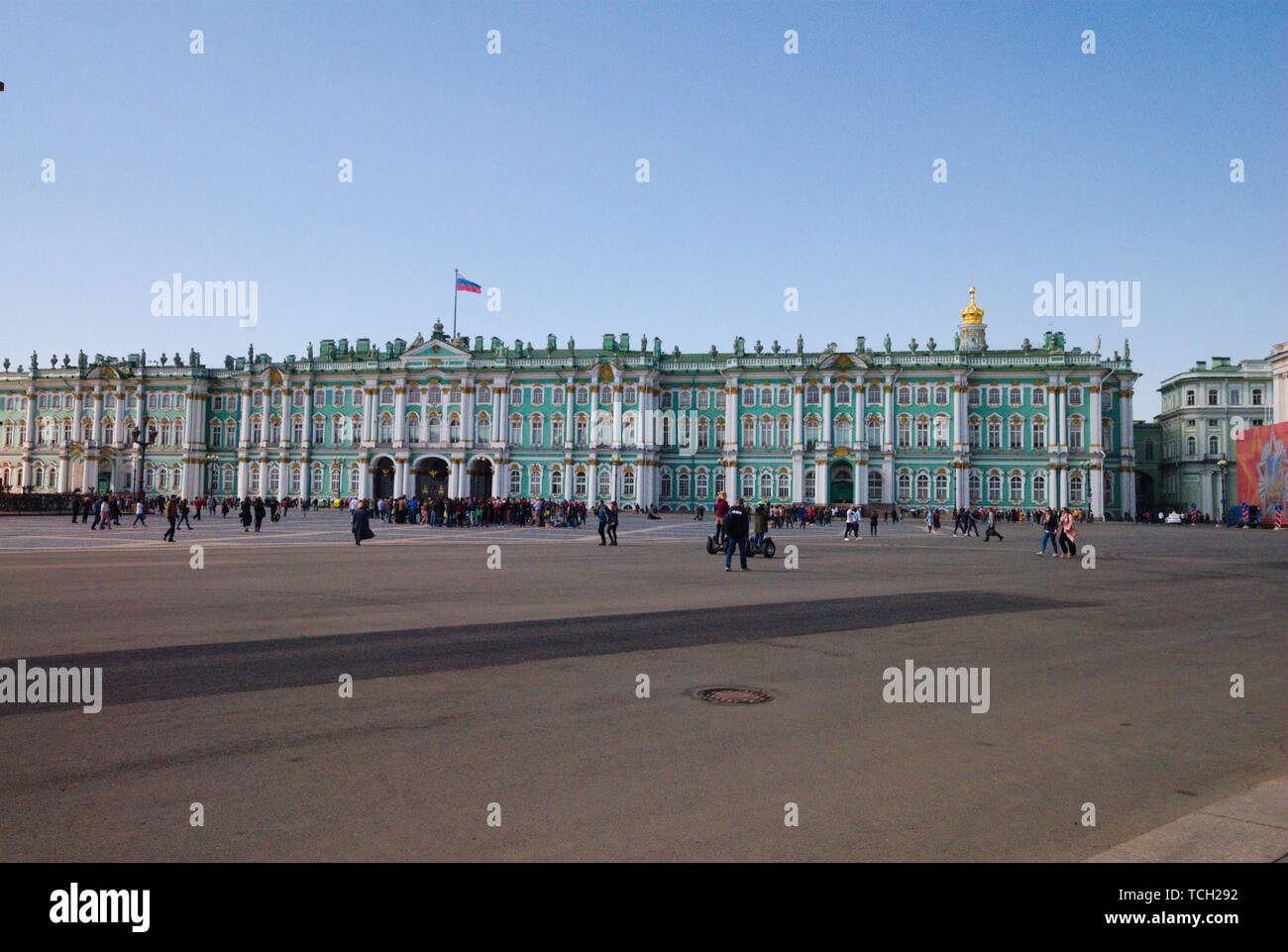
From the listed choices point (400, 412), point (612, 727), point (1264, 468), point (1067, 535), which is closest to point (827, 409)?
point (1264, 468)

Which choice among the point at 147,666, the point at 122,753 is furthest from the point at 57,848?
the point at 147,666

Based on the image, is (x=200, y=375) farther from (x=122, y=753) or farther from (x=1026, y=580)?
(x=122, y=753)

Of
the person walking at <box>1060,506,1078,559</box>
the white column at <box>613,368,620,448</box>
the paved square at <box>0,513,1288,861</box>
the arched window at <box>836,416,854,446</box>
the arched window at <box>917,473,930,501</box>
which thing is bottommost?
the paved square at <box>0,513,1288,861</box>

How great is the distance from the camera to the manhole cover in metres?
8.18

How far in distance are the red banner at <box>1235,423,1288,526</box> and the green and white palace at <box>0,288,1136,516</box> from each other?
12556 millimetres

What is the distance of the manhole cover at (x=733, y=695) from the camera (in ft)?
26.8

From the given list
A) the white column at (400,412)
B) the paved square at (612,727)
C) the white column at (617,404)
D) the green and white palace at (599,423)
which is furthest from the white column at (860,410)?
the paved square at (612,727)

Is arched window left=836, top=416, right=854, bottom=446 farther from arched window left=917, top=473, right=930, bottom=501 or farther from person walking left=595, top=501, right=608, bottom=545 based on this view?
person walking left=595, top=501, right=608, bottom=545

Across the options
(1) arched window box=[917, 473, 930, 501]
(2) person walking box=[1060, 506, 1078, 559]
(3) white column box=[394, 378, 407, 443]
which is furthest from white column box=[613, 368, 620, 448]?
(2) person walking box=[1060, 506, 1078, 559]

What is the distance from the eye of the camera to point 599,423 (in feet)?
286

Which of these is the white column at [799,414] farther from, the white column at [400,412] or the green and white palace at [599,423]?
the white column at [400,412]

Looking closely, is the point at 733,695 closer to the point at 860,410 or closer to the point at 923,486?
the point at 860,410

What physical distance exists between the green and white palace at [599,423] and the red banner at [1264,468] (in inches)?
494

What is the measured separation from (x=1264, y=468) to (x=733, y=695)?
228ft
